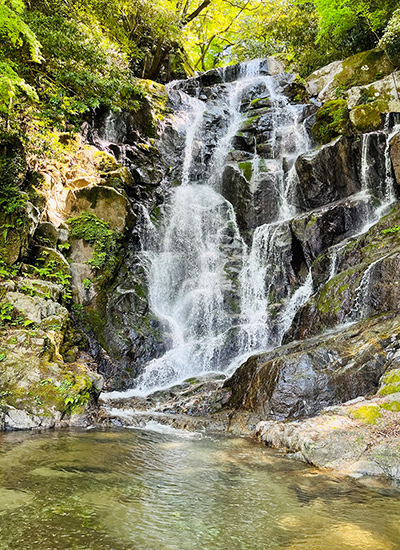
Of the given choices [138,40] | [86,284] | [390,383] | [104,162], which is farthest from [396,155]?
[138,40]

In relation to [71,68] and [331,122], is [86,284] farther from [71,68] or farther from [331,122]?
[331,122]

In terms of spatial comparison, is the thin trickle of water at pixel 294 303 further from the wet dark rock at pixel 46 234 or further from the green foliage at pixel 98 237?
the wet dark rock at pixel 46 234

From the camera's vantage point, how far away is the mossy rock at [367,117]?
47.2ft

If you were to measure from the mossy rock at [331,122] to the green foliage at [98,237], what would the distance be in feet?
31.3

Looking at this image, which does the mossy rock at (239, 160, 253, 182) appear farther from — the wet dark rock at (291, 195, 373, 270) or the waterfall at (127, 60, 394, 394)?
the wet dark rock at (291, 195, 373, 270)

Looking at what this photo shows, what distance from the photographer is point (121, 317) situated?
Result: 12711 mm

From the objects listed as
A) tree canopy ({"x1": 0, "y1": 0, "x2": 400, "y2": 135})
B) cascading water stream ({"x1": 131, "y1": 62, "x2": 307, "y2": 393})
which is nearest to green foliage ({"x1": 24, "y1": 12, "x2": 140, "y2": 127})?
tree canopy ({"x1": 0, "y1": 0, "x2": 400, "y2": 135})

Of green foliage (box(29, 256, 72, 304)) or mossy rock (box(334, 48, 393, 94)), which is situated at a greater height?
mossy rock (box(334, 48, 393, 94))

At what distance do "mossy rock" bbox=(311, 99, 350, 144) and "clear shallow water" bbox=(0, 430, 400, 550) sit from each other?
13.9 meters

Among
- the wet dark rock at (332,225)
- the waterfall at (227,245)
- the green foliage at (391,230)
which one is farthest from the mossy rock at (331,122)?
the green foliage at (391,230)

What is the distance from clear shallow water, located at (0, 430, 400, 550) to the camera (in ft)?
9.13

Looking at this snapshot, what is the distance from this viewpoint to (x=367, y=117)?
47.8 ft

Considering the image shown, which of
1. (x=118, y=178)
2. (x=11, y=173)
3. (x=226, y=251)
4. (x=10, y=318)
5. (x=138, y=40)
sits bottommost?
(x=10, y=318)

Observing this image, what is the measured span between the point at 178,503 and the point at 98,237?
10.9m
